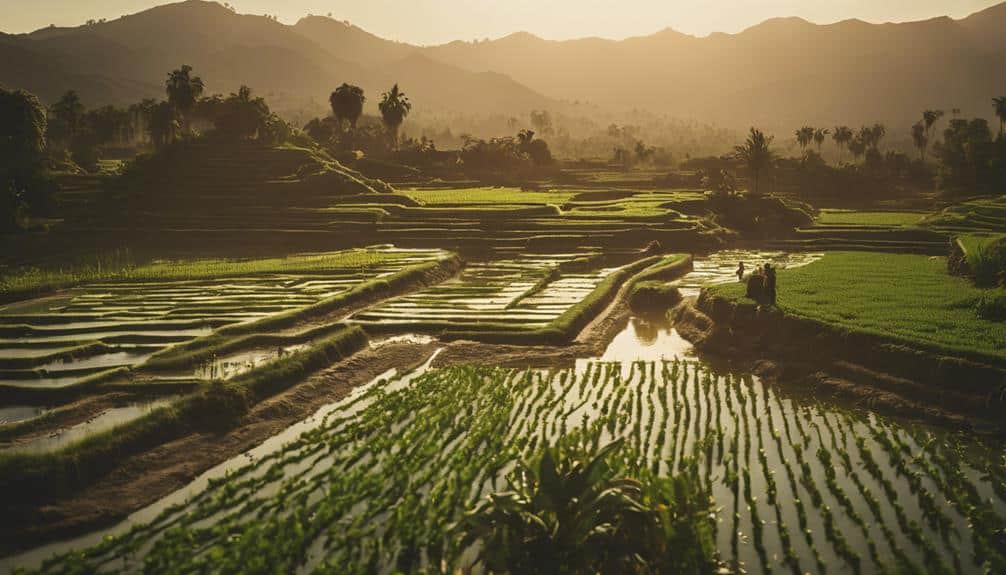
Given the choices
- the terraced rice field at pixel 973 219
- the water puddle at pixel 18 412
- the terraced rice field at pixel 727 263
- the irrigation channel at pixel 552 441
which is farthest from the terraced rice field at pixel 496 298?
the terraced rice field at pixel 973 219

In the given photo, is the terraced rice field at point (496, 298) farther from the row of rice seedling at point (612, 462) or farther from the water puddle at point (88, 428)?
the water puddle at point (88, 428)

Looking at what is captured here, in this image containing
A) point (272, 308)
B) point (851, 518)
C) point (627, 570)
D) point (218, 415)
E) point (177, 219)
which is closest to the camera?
point (627, 570)

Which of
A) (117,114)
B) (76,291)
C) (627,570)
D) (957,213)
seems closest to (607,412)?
(627,570)

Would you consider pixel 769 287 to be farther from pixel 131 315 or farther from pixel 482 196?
pixel 482 196

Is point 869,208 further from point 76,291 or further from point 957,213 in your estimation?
point 76,291

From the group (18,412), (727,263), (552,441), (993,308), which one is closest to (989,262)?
(993,308)
